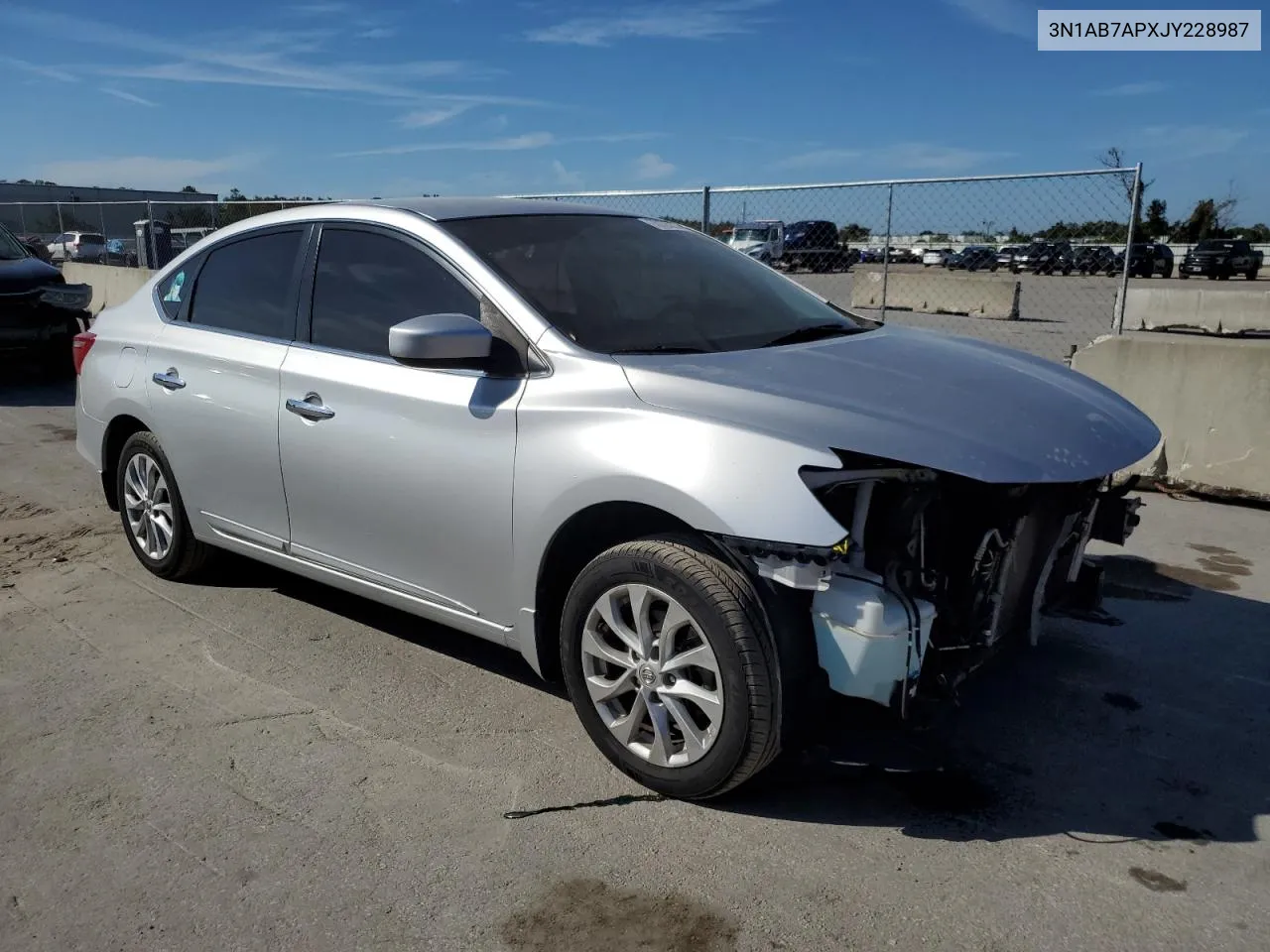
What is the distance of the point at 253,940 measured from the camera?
2.50 metres

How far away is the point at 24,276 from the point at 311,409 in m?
8.93

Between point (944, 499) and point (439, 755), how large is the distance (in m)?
1.79

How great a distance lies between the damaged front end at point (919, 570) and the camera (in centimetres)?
274

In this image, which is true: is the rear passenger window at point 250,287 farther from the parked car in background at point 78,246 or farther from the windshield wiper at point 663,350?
the parked car in background at point 78,246

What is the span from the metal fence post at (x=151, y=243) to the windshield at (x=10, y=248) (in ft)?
12.7

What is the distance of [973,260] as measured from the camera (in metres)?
14.1

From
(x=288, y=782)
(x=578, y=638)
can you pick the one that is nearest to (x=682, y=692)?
(x=578, y=638)

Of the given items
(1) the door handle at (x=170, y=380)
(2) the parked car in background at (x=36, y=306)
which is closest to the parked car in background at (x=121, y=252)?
(2) the parked car in background at (x=36, y=306)

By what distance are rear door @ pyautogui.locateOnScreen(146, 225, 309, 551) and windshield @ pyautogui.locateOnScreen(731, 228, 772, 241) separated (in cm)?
612

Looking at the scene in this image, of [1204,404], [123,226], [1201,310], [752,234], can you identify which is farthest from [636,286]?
[123,226]

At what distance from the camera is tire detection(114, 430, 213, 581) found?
4828 mm

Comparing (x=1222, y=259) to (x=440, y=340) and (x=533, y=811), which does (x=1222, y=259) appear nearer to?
(x=440, y=340)

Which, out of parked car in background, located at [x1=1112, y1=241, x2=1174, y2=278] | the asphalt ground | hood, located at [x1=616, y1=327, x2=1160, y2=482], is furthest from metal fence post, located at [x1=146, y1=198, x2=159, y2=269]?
parked car in background, located at [x1=1112, y1=241, x2=1174, y2=278]

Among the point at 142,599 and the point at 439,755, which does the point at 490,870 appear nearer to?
the point at 439,755
